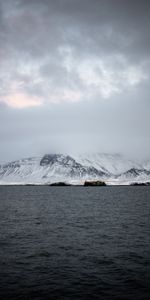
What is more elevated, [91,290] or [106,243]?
[106,243]

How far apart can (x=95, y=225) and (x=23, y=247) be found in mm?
22702

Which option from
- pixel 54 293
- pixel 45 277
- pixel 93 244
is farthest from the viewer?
pixel 93 244

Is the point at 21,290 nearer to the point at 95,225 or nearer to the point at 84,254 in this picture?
the point at 84,254

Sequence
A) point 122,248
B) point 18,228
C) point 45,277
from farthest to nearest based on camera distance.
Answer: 1. point 18,228
2. point 122,248
3. point 45,277

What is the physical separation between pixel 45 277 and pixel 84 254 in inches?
366

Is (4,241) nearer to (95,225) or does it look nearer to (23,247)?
(23,247)

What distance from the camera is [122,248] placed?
38.7 m

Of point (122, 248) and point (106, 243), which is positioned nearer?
point (122, 248)

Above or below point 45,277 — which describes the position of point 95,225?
above

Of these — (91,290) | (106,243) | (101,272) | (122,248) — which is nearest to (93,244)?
(106,243)

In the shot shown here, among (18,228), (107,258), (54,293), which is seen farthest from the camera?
(18,228)

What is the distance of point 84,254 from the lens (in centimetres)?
3594

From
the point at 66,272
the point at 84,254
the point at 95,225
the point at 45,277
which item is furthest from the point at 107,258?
the point at 95,225

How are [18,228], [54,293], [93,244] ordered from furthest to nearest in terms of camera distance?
[18,228] → [93,244] → [54,293]
